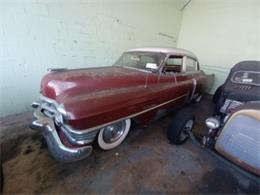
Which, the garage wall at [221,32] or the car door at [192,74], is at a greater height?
the garage wall at [221,32]

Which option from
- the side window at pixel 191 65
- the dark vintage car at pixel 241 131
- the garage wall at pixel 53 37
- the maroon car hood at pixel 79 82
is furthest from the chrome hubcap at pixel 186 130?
the garage wall at pixel 53 37

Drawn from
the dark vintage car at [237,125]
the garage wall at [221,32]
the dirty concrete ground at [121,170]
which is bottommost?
the dirty concrete ground at [121,170]

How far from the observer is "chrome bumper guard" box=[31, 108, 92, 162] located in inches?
68.2

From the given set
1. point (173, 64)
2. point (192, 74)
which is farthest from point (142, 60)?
point (192, 74)

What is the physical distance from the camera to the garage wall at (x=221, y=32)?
182 inches

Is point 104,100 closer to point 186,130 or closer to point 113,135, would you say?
point 113,135

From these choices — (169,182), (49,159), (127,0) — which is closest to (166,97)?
(169,182)

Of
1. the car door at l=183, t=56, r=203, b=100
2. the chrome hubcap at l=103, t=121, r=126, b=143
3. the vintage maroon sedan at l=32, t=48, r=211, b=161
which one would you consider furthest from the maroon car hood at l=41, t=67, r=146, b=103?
the car door at l=183, t=56, r=203, b=100

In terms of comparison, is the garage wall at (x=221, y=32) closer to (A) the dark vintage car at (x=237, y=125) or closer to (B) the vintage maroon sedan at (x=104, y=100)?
(A) the dark vintage car at (x=237, y=125)

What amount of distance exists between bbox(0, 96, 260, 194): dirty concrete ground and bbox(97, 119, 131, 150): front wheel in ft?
0.36

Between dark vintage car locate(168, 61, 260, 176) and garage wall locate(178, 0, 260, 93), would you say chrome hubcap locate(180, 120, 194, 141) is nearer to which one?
dark vintage car locate(168, 61, 260, 176)

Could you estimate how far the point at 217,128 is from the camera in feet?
6.59

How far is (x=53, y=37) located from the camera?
3217 millimetres

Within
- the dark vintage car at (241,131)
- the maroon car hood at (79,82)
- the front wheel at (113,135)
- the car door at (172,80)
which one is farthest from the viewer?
the car door at (172,80)
